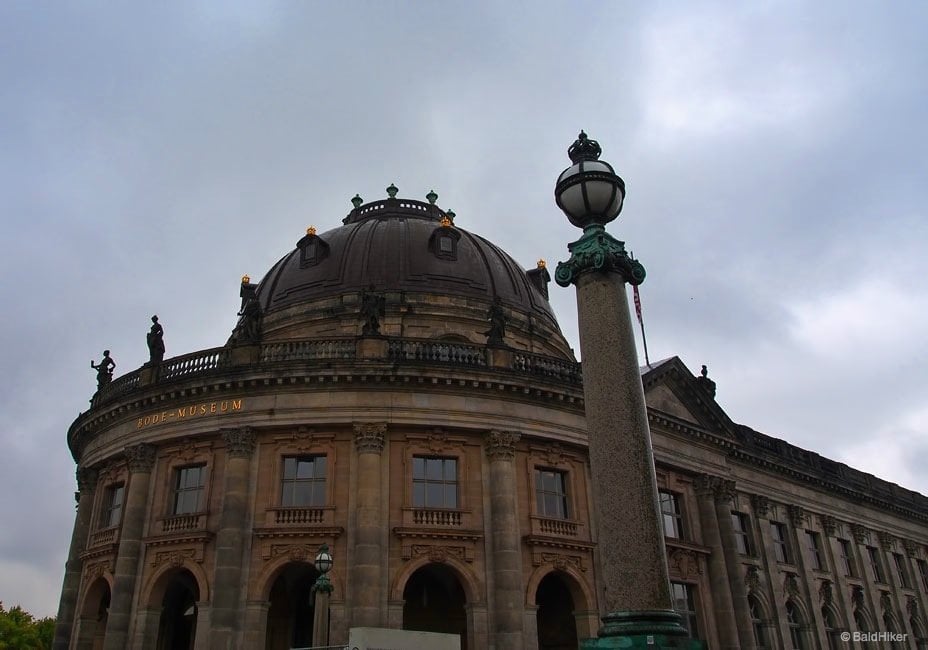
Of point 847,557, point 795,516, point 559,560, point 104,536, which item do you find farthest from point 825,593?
point 104,536

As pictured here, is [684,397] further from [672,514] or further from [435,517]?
[435,517]

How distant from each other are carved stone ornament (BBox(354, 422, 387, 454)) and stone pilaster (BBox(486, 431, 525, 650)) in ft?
12.5

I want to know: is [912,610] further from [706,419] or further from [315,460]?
[315,460]

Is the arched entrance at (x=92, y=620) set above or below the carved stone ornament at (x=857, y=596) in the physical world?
below

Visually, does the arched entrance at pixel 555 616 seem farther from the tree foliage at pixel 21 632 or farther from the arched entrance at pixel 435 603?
the tree foliage at pixel 21 632

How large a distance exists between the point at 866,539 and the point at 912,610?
5553mm

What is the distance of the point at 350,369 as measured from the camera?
27.8 metres

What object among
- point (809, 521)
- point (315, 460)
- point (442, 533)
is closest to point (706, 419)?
point (809, 521)

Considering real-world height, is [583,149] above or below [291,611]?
above

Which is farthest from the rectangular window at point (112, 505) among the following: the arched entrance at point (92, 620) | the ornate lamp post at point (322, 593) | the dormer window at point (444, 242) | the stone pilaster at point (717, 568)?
the stone pilaster at point (717, 568)

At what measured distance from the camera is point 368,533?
25.8 meters

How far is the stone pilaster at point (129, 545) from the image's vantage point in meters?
26.7

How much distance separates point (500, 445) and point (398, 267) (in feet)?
46.0

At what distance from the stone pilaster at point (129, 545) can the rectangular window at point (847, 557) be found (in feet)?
117
